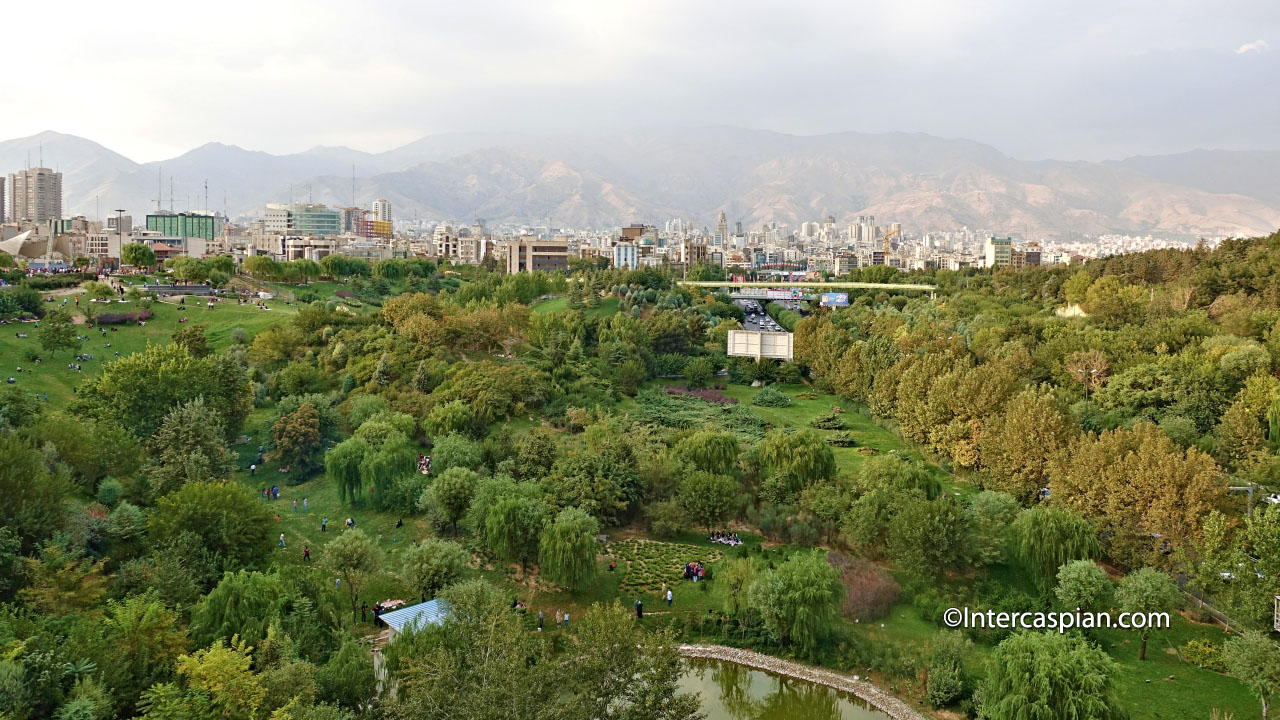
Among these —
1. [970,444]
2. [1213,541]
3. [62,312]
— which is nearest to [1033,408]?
[970,444]

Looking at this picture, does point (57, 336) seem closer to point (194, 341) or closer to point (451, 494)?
point (194, 341)

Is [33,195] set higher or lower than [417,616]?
higher

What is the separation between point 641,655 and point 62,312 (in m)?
38.5

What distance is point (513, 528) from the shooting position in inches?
792

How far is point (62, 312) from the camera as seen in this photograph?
39.6m

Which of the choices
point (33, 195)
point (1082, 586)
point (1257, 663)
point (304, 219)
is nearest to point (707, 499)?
point (1082, 586)

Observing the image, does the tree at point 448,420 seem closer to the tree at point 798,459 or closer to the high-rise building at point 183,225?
the tree at point 798,459

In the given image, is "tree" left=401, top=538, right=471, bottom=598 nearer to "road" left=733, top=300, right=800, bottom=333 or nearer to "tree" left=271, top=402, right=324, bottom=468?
"tree" left=271, top=402, right=324, bottom=468

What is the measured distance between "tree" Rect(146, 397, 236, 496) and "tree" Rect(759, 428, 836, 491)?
52.3 feet

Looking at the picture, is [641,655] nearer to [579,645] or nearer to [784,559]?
[579,645]

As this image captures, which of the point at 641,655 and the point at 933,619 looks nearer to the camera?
the point at 641,655

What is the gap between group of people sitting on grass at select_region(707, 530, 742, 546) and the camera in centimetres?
2355

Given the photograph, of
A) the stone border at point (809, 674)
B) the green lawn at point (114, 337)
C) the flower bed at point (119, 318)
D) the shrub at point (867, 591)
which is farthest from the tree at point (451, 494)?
the flower bed at point (119, 318)

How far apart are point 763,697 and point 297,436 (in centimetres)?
1830
